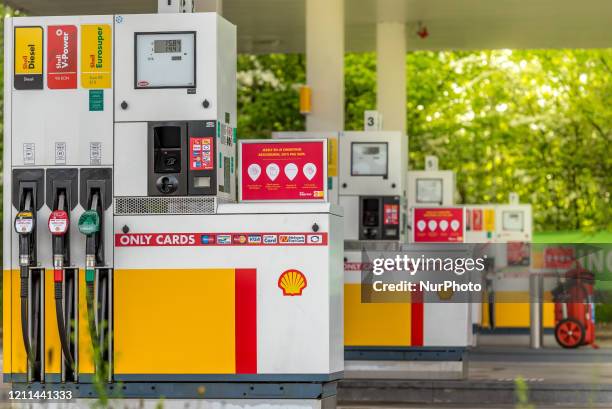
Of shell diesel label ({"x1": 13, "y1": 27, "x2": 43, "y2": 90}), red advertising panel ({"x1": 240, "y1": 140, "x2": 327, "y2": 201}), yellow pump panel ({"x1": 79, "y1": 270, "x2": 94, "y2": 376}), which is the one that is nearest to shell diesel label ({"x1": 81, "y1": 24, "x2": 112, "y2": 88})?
shell diesel label ({"x1": 13, "y1": 27, "x2": 43, "y2": 90})

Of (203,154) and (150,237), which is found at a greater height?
(203,154)

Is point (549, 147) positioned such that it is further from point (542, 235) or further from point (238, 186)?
point (238, 186)

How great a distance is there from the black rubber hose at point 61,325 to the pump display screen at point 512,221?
20791 millimetres

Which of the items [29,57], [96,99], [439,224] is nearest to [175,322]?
[96,99]

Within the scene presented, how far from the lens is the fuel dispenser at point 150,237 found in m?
10.3

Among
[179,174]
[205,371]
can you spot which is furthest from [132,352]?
[179,174]

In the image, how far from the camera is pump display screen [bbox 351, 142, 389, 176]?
18.8m

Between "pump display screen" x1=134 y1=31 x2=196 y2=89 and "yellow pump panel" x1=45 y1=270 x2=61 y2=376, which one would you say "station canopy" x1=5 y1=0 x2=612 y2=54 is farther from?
"yellow pump panel" x1=45 y1=270 x2=61 y2=376

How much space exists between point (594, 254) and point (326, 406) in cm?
498

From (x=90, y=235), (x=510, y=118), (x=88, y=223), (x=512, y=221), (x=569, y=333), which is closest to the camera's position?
(x=88, y=223)

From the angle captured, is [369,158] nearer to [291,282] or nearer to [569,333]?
[569,333]

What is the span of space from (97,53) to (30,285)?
62.2 inches

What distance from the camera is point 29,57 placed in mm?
10648

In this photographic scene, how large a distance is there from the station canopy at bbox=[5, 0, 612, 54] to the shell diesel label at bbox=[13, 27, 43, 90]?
13.5 meters
